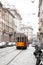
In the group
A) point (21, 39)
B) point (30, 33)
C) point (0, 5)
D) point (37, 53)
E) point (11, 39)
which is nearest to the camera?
point (37, 53)

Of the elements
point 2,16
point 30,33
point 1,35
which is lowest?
point 30,33

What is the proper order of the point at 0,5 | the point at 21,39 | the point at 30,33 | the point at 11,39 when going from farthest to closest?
the point at 30,33
the point at 11,39
the point at 0,5
the point at 21,39

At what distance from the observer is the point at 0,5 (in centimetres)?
8231

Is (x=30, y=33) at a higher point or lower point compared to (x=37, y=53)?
lower

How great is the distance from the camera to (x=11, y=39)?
112 m

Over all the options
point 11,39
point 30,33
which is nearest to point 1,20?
point 11,39

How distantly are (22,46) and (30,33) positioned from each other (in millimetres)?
147405

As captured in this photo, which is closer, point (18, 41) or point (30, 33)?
point (18, 41)

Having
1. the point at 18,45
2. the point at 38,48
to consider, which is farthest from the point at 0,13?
the point at 38,48

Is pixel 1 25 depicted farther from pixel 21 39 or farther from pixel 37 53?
pixel 37 53

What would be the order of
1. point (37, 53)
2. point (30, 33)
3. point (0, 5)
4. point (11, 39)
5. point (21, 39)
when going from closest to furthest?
1. point (37, 53)
2. point (21, 39)
3. point (0, 5)
4. point (11, 39)
5. point (30, 33)

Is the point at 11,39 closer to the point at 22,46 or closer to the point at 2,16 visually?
the point at 2,16

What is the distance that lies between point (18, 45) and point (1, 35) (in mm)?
35599

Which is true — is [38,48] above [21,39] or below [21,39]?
above
